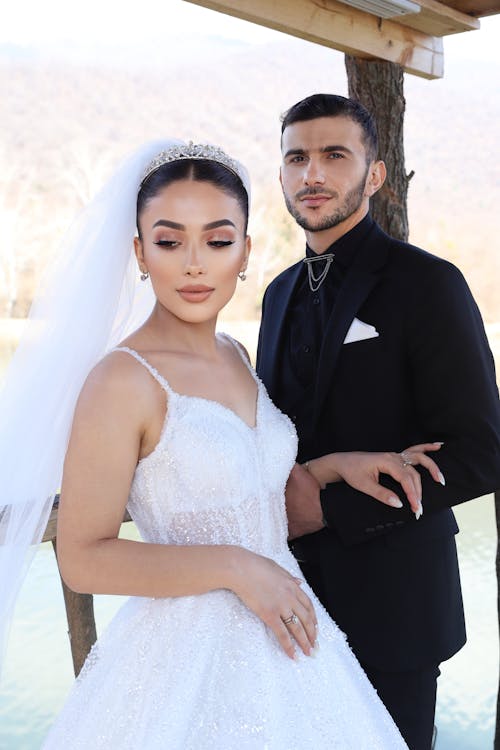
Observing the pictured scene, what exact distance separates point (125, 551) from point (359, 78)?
2814 millimetres

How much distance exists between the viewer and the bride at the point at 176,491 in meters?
1.58

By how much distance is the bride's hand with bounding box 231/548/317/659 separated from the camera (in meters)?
1.61

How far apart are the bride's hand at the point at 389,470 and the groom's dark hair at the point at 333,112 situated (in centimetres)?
82

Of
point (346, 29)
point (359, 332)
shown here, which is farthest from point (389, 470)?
point (346, 29)

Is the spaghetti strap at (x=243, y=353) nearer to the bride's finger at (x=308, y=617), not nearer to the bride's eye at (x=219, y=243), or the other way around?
the bride's eye at (x=219, y=243)

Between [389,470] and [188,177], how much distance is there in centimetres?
78

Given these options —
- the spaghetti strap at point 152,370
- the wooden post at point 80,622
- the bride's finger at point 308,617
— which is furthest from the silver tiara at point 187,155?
the wooden post at point 80,622

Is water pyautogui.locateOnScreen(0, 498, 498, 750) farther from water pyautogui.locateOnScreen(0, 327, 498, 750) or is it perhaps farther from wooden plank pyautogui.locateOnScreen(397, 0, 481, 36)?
wooden plank pyautogui.locateOnScreen(397, 0, 481, 36)

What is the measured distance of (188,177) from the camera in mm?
1786

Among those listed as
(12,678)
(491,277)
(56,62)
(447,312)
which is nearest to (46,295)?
(447,312)

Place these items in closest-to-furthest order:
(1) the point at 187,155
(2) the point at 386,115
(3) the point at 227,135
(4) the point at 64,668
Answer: (1) the point at 187,155 → (2) the point at 386,115 → (4) the point at 64,668 → (3) the point at 227,135

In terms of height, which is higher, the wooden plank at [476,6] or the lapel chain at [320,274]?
the wooden plank at [476,6]

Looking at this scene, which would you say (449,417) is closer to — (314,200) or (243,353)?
(243,353)

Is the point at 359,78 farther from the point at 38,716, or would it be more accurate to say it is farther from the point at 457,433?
the point at 38,716
